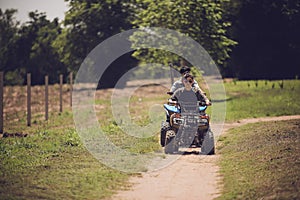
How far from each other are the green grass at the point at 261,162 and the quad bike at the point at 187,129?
0.64 meters

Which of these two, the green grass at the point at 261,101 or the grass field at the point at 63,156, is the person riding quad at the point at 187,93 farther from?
the green grass at the point at 261,101

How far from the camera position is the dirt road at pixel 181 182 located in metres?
11.6

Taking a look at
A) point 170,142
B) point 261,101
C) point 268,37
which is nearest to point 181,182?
point 170,142

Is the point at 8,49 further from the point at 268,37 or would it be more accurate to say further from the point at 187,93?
the point at 187,93

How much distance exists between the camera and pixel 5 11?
288 ft

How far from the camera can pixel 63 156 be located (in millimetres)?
15945

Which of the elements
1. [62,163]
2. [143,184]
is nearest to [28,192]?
[143,184]

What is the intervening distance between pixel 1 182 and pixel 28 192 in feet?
3.43

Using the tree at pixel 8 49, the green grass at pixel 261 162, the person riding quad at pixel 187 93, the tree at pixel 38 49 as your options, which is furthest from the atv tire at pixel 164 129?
the tree at pixel 8 49

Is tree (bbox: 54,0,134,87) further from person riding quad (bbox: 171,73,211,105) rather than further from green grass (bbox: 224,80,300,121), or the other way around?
person riding quad (bbox: 171,73,211,105)

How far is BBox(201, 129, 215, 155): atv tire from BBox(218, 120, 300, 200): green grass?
1.12ft

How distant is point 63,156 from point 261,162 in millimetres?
5037

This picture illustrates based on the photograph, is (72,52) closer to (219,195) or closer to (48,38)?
(48,38)

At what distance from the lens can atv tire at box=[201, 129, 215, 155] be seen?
16281mm
